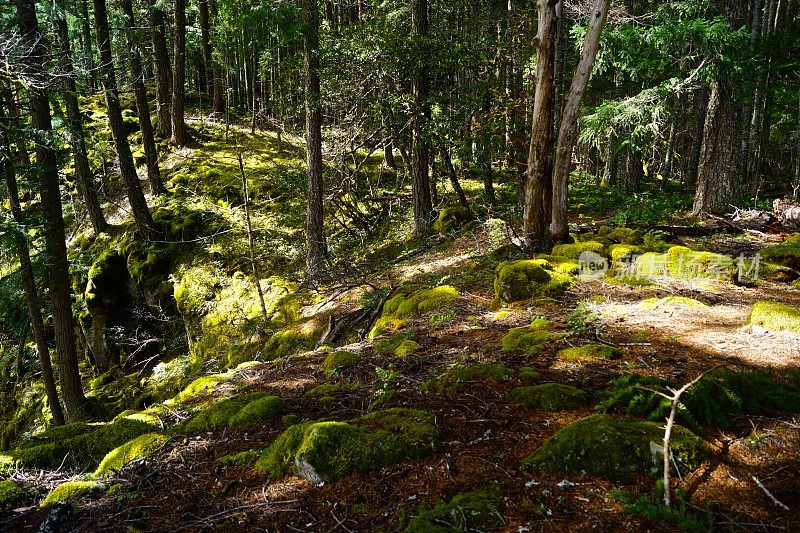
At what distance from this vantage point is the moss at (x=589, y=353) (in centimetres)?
411

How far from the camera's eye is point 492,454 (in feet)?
9.45

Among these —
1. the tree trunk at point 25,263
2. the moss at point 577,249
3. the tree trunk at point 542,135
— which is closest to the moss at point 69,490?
the tree trunk at point 25,263

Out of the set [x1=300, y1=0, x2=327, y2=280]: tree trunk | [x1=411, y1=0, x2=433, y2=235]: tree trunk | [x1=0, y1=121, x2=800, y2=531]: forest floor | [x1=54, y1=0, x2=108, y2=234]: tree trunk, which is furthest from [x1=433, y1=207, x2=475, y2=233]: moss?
[x1=54, y1=0, x2=108, y2=234]: tree trunk

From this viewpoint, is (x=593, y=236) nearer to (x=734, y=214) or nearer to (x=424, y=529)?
(x=734, y=214)

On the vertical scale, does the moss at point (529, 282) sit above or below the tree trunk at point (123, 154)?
below

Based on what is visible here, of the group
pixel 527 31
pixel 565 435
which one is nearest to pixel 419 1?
pixel 527 31

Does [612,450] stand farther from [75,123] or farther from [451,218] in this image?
[75,123]

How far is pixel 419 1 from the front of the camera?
1029 cm

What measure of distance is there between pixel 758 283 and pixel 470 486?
18.6ft

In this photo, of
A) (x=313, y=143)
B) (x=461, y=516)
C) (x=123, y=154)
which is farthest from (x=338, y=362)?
(x=123, y=154)

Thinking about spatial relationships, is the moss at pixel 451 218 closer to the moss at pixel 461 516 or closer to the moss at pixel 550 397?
the moss at pixel 550 397

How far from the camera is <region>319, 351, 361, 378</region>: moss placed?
199 inches

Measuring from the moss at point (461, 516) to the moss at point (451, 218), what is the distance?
949 centimetres

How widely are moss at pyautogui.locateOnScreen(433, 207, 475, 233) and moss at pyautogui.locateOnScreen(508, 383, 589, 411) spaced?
8248mm
